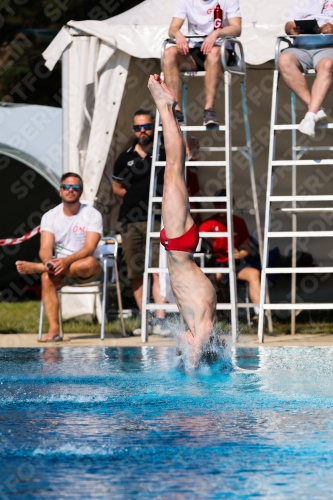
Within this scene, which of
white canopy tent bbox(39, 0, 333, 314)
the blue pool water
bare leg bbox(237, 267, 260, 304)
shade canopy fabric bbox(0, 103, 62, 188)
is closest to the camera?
the blue pool water

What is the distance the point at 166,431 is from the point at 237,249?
19.4ft

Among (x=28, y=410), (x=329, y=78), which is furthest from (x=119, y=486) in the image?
(x=329, y=78)

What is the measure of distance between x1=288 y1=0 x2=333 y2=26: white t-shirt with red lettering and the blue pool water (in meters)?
3.20

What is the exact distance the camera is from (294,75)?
698 centimetres

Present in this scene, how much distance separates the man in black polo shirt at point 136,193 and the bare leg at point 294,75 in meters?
1.63

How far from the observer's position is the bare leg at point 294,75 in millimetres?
6965

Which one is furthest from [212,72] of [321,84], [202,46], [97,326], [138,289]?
[97,326]

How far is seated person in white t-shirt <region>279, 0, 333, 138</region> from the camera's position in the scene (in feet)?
22.2

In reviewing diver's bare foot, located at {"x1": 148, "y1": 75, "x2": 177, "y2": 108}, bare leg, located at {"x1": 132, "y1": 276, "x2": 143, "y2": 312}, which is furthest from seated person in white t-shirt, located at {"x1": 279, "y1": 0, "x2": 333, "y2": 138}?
bare leg, located at {"x1": 132, "y1": 276, "x2": 143, "y2": 312}

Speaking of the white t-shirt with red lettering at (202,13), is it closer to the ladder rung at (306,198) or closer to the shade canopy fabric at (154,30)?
the shade canopy fabric at (154,30)

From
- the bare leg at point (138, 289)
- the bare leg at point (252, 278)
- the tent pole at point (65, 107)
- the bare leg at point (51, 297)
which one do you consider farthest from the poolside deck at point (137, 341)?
the tent pole at point (65, 107)

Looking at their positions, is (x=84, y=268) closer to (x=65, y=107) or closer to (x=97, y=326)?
(x=97, y=326)

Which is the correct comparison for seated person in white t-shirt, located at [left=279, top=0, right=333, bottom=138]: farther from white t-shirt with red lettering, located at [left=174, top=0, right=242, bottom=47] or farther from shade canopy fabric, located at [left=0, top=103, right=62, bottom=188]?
shade canopy fabric, located at [left=0, top=103, right=62, bottom=188]

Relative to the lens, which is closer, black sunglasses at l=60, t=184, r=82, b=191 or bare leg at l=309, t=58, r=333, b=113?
bare leg at l=309, t=58, r=333, b=113
